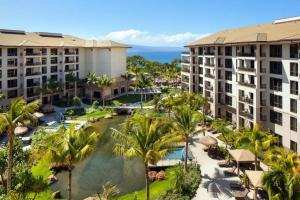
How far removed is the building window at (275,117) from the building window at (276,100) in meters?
1.15

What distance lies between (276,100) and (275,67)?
15.6 feet

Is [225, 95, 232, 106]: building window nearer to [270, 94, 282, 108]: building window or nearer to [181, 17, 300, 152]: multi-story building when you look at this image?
[181, 17, 300, 152]: multi-story building

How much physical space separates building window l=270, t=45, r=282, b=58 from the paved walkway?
1739 centimetres

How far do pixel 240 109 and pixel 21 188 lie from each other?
3945 centimetres

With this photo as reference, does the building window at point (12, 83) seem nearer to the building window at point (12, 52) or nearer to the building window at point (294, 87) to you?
the building window at point (12, 52)

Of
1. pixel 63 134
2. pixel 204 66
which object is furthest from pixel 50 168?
pixel 204 66

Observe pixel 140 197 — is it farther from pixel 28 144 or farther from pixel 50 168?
pixel 28 144

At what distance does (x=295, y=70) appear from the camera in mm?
43812

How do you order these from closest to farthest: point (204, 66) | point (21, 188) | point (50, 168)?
1. point (21, 188)
2. point (50, 168)
3. point (204, 66)

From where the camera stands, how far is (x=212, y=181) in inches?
1431

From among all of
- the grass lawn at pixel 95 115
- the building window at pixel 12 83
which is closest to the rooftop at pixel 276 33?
the grass lawn at pixel 95 115

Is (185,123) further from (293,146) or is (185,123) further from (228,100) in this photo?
(228,100)

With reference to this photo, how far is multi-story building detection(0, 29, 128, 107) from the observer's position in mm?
72750

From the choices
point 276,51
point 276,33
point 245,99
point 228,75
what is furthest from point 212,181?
point 228,75
